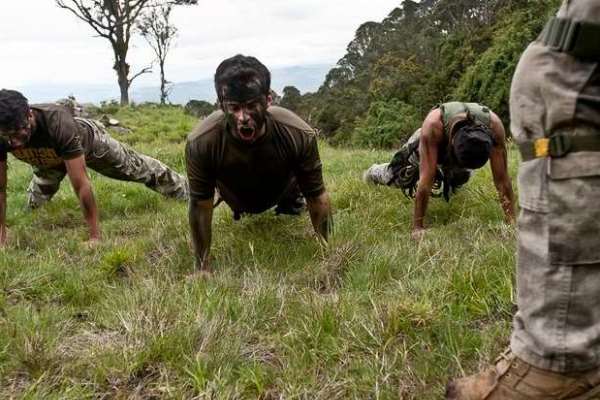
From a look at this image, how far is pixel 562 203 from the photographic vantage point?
5.62 ft

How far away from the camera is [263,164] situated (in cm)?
448

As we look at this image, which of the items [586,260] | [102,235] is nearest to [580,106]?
[586,260]

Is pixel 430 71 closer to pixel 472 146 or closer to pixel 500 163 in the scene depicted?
pixel 500 163

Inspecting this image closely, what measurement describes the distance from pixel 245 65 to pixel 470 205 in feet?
9.13

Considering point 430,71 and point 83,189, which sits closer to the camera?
point 83,189

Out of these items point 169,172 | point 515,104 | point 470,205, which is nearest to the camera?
point 515,104

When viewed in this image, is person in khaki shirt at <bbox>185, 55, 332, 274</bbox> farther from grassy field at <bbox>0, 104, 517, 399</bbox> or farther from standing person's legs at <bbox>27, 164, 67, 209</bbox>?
standing person's legs at <bbox>27, 164, 67, 209</bbox>

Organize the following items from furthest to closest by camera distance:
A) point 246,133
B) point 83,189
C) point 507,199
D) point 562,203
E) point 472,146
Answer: point 83,189, point 507,199, point 472,146, point 246,133, point 562,203

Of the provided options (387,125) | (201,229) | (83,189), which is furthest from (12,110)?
(387,125)

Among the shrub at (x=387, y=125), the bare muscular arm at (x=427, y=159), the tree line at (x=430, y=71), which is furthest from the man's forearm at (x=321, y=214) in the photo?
the shrub at (x=387, y=125)

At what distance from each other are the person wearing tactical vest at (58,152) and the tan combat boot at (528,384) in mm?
4544

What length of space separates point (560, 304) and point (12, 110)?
474 cm

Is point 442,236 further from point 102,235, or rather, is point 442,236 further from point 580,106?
point 102,235

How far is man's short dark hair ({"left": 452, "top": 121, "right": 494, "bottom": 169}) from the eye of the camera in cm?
466
